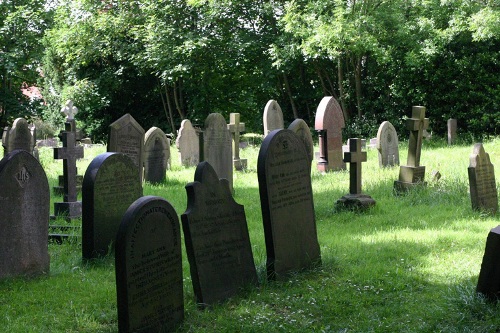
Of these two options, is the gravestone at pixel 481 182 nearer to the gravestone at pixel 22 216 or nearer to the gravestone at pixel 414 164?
the gravestone at pixel 414 164

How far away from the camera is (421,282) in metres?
6.68

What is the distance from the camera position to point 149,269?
5277 millimetres

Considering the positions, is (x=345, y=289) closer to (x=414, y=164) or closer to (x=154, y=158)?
(x=414, y=164)

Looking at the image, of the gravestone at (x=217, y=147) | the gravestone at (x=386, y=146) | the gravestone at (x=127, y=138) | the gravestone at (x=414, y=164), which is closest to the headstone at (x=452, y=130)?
the gravestone at (x=386, y=146)

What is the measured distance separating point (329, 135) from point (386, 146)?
1389 mm

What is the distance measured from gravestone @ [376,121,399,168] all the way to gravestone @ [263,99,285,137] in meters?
3.01

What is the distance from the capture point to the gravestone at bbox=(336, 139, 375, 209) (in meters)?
10.6

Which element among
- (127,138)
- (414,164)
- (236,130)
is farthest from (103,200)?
(236,130)

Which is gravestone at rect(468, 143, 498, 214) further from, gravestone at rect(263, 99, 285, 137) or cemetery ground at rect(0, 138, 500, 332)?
gravestone at rect(263, 99, 285, 137)

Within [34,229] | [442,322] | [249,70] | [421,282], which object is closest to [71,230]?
[34,229]

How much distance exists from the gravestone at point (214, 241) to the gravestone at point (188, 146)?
11.8 metres

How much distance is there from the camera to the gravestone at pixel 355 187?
10.6 m

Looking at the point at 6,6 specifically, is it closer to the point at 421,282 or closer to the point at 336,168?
the point at 336,168

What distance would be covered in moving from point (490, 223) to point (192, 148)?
10388 millimetres
